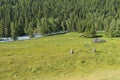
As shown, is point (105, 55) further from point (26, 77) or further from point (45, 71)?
point (26, 77)

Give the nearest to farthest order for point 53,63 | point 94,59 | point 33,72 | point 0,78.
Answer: point 0,78 → point 33,72 → point 53,63 → point 94,59

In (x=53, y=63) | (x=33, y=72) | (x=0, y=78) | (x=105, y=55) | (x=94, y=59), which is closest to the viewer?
(x=0, y=78)

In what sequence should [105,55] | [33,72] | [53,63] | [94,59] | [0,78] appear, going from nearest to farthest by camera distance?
[0,78]
[33,72]
[53,63]
[94,59]
[105,55]

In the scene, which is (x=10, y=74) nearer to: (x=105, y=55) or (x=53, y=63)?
(x=53, y=63)

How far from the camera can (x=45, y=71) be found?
4603 cm

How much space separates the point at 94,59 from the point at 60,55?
7755mm

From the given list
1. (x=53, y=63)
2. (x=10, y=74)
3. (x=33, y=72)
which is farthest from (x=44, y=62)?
(x=10, y=74)

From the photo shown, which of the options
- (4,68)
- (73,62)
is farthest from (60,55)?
(4,68)

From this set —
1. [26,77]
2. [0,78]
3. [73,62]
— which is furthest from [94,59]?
[0,78]

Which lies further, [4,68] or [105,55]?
[105,55]

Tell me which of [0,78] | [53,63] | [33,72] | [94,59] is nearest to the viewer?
[0,78]

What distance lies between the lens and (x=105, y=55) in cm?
6034

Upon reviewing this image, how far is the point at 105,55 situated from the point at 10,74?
84.7ft

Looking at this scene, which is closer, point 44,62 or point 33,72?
point 33,72
